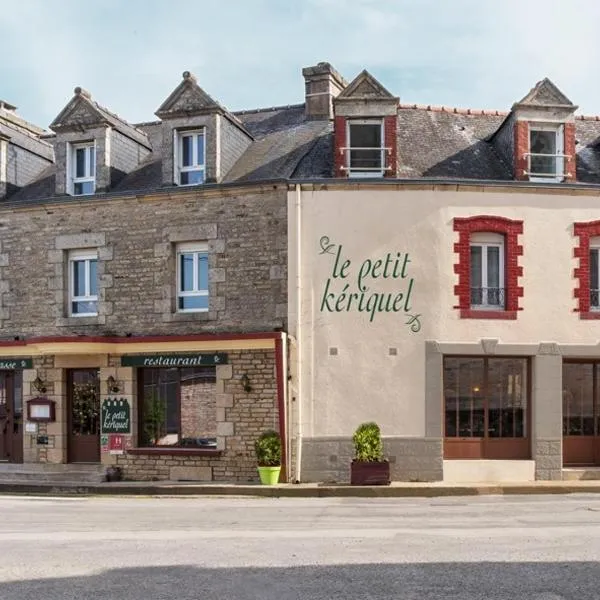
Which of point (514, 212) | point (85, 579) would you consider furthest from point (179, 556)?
point (514, 212)

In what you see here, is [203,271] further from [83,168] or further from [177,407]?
[83,168]

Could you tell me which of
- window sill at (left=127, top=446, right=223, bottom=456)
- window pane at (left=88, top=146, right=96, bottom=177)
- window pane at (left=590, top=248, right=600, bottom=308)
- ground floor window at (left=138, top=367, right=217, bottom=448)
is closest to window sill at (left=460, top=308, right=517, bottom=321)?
window pane at (left=590, top=248, right=600, bottom=308)

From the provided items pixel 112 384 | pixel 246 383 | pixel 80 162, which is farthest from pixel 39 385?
pixel 80 162

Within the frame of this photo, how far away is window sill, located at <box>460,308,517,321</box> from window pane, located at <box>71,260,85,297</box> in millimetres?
8155

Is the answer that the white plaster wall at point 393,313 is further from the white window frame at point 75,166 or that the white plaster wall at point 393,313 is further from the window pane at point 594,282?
the white window frame at point 75,166

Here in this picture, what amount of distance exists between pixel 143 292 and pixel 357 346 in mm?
4687

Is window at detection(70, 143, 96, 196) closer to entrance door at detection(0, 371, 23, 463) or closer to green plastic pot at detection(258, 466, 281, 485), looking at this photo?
entrance door at detection(0, 371, 23, 463)

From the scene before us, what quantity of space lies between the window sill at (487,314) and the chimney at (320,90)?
6.07m

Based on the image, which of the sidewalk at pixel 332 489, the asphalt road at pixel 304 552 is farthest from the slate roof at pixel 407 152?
the asphalt road at pixel 304 552

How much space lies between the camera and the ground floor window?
17.5m

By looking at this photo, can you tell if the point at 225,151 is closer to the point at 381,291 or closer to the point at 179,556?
the point at 381,291

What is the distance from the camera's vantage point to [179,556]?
8.77m

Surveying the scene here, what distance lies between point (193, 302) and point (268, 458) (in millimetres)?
3768

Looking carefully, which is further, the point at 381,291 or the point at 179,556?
the point at 381,291
